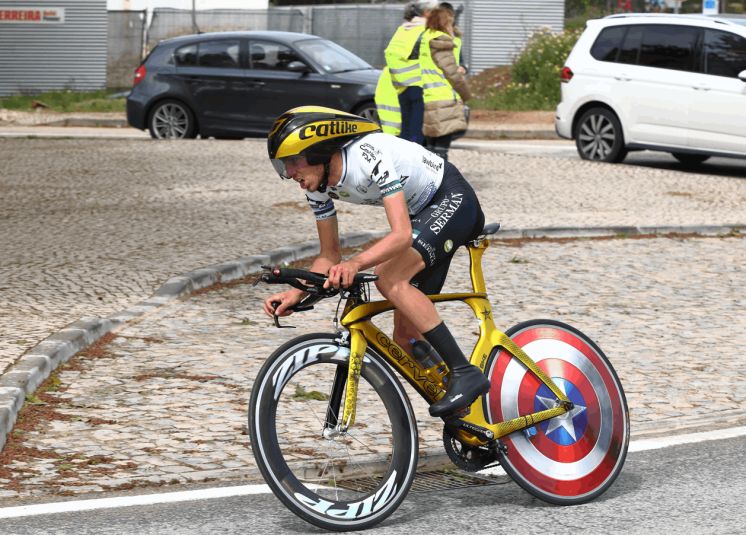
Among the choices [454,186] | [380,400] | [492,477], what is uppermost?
[454,186]

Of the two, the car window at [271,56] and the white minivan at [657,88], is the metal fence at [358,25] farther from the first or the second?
the white minivan at [657,88]

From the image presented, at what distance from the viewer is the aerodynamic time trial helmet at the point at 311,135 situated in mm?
4895

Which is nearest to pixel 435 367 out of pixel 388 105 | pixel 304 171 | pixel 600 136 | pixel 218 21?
pixel 304 171

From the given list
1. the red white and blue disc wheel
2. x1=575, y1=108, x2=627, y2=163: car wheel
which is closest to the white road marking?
the red white and blue disc wheel

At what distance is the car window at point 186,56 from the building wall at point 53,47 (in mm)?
14172

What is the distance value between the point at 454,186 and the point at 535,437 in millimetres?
972

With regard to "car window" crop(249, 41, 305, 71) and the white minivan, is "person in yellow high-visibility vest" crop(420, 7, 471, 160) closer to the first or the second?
the white minivan

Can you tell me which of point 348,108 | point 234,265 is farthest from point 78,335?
point 348,108

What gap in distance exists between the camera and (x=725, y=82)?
55.0 ft

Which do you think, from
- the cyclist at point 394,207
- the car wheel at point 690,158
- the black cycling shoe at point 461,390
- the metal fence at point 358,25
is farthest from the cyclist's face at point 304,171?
the metal fence at point 358,25

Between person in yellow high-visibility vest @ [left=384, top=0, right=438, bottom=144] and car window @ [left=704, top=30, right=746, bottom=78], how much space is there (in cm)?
523

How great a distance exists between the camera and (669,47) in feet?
57.2

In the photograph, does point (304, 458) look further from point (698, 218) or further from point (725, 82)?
point (725, 82)

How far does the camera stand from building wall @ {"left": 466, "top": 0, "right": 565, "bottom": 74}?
3591cm
